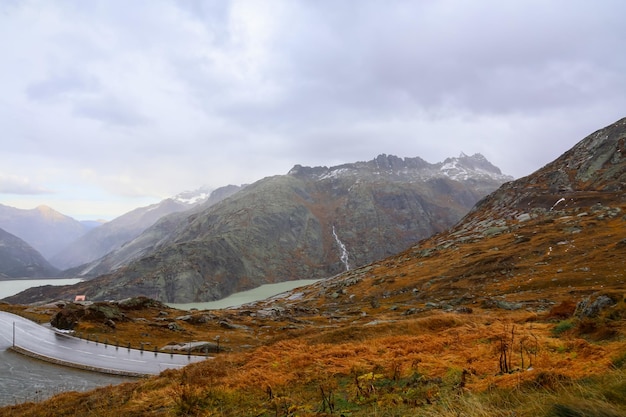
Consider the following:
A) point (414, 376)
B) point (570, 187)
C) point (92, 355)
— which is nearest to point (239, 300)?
point (92, 355)

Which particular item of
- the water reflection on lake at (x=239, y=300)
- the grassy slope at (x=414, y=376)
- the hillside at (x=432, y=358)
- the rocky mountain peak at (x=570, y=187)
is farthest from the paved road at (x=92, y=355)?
the water reflection on lake at (x=239, y=300)

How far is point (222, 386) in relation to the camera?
468 inches

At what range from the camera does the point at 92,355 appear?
31.7 metres

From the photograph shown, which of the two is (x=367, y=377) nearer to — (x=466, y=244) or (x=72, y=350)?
(x=72, y=350)

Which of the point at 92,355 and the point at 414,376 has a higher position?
the point at 414,376

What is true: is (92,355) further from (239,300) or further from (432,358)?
(239,300)

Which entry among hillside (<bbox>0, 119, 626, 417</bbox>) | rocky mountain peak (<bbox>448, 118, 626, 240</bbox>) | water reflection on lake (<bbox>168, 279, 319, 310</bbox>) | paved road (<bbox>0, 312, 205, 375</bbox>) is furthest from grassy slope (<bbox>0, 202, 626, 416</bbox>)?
water reflection on lake (<bbox>168, 279, 319, 310</bbox>)

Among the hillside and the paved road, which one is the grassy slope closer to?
the hillside

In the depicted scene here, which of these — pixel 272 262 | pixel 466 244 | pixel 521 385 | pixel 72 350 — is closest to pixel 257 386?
pixel 521 385

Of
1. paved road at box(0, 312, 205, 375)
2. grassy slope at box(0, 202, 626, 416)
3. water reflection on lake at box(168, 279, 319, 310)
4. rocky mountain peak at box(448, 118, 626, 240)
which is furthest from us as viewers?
water reflection on lake at box(168, 279, 319, 310)

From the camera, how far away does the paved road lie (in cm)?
2808

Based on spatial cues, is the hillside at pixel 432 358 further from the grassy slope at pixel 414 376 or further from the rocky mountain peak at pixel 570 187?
the rocky mountain peak at pixel 570 187

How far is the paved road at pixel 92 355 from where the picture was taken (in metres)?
28.1

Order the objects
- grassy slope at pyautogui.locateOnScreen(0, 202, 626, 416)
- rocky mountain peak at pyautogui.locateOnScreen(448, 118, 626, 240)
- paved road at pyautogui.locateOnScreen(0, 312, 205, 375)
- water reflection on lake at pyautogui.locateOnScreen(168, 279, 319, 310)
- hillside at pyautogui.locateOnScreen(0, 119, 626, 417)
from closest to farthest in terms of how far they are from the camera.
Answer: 1. grassy slope at pyautogui.locateOnScreen(0, 202, 626, 416)
2. hillside at pyautogui.locateOnScreen(0, 119, 626, 417)
3. paved road at pyautogui.locateOnScreen(0, 312, 205, 375)
4. rocky mountain peak at pyautogui.locateOnScreen(448, 118, 626, 240)
5. water reflection on lake at pyautogui.locateOnScreen(168, 279, 319, 310)
